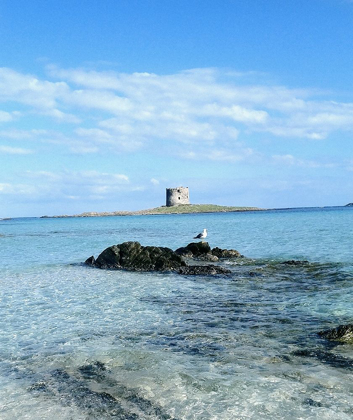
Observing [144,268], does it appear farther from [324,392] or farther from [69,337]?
[324,392]

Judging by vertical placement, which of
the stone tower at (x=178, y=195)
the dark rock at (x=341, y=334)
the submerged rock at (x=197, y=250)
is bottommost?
the dark rock at (x=341, y=334)

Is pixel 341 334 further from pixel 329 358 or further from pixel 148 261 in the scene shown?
pixel 148 261

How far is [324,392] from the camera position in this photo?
691 cm

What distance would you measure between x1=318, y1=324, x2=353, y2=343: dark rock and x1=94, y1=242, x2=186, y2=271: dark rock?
12887 mm

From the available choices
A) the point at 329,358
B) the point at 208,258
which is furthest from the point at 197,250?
the point at 329,358

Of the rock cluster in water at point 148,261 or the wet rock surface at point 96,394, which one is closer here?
the wet rock surface at point 96,394

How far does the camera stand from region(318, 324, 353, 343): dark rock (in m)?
9.37

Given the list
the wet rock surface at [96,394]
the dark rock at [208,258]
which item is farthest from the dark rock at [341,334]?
the dark rock at [208,258]

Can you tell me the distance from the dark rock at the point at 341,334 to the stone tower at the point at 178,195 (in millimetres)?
170403

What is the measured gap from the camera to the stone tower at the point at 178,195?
180163 millimetres

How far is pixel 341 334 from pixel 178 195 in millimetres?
171351

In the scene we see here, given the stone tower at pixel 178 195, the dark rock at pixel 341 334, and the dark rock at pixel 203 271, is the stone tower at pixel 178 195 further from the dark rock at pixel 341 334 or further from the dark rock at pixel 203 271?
the dark rock at pixel 341 334

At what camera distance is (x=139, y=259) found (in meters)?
23.6

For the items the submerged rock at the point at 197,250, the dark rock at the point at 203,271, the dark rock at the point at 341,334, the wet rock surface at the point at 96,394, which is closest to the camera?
the wet rock surface at the point at 96,394
